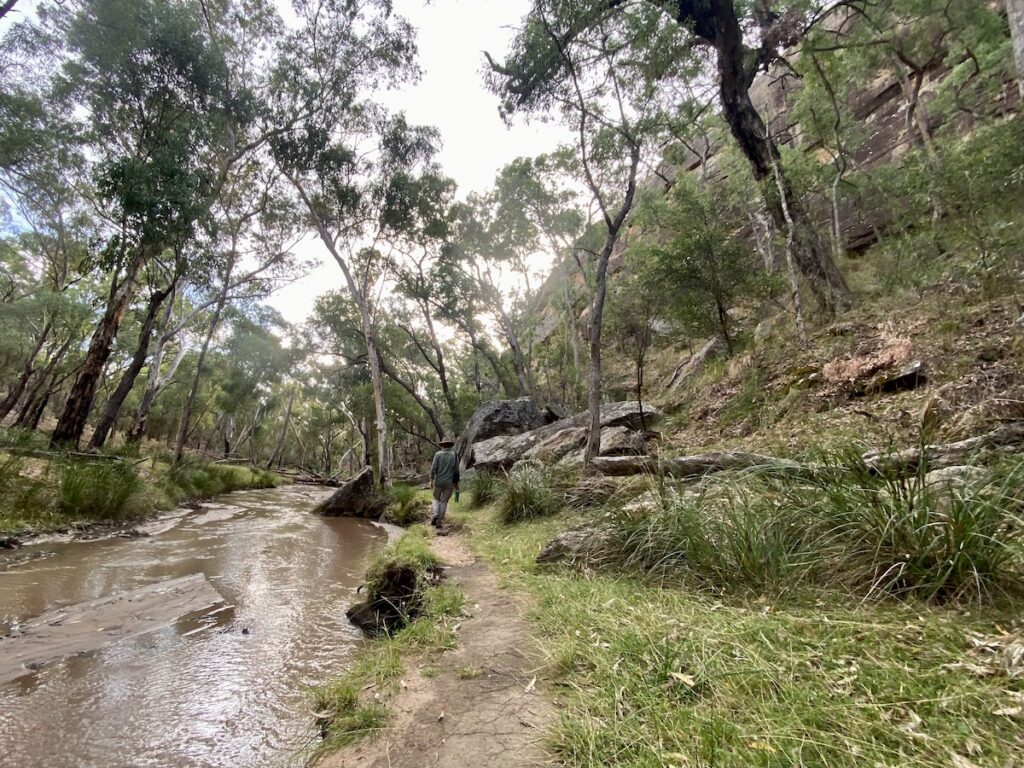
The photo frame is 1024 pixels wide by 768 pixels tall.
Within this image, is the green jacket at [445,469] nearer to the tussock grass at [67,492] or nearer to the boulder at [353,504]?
the boulder at [353,504]

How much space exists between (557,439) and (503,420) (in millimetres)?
5550

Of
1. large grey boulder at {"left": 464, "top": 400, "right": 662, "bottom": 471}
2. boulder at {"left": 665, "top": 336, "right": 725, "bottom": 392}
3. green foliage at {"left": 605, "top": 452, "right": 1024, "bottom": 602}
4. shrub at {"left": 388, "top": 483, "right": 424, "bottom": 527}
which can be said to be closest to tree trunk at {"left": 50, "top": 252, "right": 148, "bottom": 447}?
shrub at {"left": 388, "top": 483, "right": 424, "bottom": 527}

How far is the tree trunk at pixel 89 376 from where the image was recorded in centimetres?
1174

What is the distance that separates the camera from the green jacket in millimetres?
9477

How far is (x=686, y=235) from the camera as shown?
13352 millimetres

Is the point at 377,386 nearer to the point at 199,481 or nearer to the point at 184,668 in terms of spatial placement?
the point at 199,481

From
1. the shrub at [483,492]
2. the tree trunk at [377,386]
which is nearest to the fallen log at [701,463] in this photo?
the shrub at [483,492]

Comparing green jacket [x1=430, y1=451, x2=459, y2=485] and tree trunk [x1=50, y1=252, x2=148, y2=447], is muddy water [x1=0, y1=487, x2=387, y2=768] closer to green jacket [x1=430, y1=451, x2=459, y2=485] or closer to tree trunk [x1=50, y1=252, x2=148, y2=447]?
green jacket [x1=430, y1=451, x2=459, y2=485]

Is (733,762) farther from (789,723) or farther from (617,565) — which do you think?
(617,565)

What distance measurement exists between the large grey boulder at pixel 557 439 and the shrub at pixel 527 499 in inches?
112

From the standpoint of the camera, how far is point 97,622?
4109 millimetres

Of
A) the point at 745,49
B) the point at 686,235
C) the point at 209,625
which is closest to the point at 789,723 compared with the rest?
the point at 209,625

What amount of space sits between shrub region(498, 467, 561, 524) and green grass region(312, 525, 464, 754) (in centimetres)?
353

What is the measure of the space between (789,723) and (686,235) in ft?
44.8
